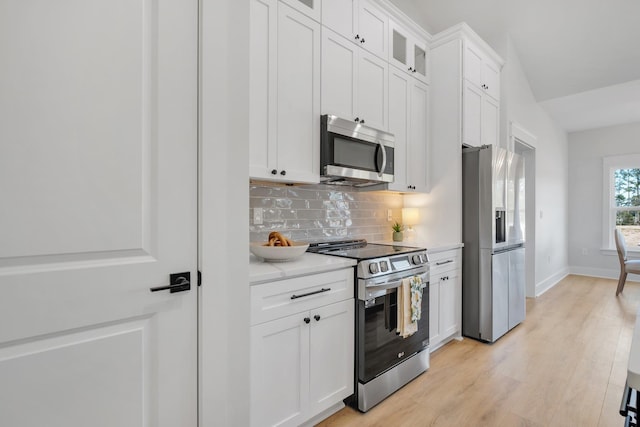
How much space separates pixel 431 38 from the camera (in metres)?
3.21

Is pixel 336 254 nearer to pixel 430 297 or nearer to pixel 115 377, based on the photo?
pixel 430 297

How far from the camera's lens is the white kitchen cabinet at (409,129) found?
282 centimetres

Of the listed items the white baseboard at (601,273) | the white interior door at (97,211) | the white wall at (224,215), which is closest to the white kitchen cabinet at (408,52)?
the white wall at (224,215)

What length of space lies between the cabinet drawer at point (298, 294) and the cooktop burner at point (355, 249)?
0.21 meters

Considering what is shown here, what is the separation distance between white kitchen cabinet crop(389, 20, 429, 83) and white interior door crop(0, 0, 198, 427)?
2051 millimetres

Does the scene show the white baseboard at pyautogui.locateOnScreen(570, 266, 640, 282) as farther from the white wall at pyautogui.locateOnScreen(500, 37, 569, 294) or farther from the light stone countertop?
the light stone countertop

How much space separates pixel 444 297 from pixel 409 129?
1568 millimetres

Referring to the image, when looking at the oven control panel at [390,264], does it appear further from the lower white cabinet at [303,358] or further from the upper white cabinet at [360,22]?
the upper white cabinet at [360,22]

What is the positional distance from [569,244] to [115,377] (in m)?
7.54

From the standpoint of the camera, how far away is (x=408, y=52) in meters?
2.95

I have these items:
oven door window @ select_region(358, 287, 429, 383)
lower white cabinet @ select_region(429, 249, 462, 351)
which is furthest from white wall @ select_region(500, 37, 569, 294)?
oven door window @ select_region(358, 287, 429, 383)

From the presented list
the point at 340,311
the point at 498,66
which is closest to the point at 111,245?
the point at 340,311

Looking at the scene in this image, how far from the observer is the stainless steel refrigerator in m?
2.94

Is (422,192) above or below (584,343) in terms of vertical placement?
above
